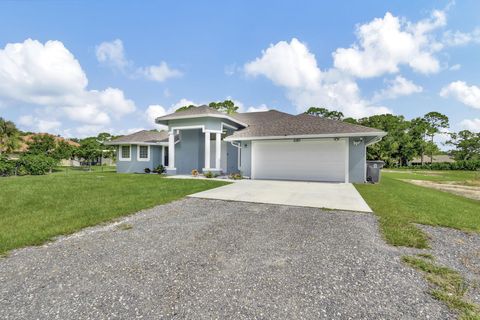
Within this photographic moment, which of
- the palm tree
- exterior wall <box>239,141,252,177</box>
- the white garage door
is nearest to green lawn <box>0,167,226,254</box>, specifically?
exterior wall <box>239,141,252,177</box>

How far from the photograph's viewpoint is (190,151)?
17391 millimetres

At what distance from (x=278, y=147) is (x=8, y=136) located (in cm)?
3201

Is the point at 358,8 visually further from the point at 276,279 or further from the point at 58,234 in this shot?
the point at 58,234

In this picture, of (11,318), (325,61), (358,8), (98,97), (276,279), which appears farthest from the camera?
(98,97)

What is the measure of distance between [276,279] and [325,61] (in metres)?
20.3

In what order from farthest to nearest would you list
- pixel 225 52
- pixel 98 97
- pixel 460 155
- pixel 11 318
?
1. pixel 460 155
2. pixel 98 97
3. pixel 225 52
4. pixel 11 318

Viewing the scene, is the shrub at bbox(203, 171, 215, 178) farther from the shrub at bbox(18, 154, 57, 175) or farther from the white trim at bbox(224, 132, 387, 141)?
the shrub at bbox(18, 154, 57, 175)

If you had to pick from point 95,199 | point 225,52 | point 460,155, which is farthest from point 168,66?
point 460,155

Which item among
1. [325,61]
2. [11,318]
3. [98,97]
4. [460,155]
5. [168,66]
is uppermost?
[325,61]

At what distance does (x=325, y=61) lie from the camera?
1878cm

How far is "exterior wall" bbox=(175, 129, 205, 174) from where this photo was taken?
56.1 ft

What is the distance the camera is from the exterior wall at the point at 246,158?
14375 millimetres

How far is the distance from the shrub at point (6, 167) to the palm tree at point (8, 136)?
34.0 feet

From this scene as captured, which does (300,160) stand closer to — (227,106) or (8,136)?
(227,106)
